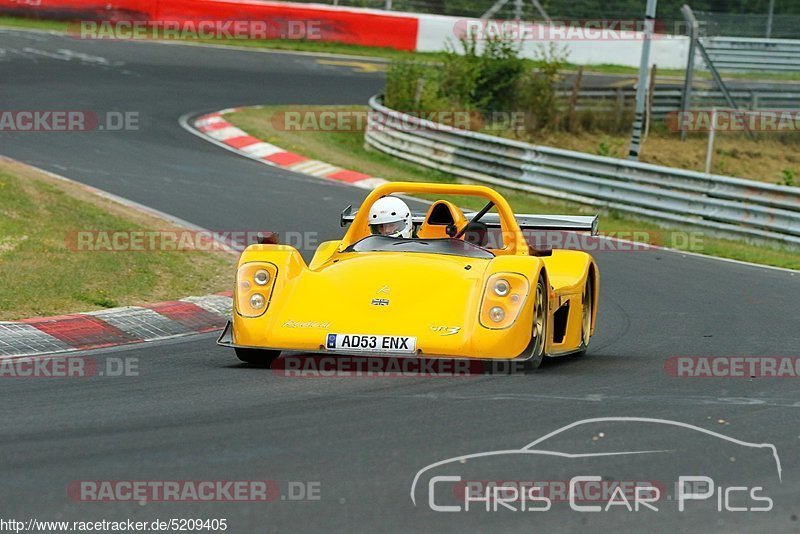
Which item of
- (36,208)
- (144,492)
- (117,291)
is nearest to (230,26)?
(36,208)

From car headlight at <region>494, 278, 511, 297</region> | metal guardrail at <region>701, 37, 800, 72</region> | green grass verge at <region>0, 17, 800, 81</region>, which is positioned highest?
metal guardrail at <region>701, 37, 800, 72</region>

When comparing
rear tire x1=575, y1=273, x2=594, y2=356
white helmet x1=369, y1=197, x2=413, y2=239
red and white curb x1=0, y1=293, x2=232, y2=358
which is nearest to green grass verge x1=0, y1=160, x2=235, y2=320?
red and white curb x1=0, y1=293, x2=232, y2=358

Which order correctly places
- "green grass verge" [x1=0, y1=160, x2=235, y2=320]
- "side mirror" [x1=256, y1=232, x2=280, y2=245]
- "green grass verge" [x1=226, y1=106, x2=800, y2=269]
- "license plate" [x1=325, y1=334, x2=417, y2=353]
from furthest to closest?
1. "green grass verge" [x1=226, y1=106, x2=800, y2=269]
2. "green grass verge" [x1=0, y1=160, x2=235, y2=320]
3. "side mirror" [x1=256, y1=232, x2=280, y2=245]
4. "license plate" [x1=325, y1=334, x2=417, y2=353]

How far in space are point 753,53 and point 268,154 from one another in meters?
13.1

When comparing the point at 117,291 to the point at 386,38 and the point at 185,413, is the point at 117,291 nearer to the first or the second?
the point at 185,413

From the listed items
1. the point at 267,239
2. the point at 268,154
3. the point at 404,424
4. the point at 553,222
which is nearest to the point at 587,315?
the point at 553,222

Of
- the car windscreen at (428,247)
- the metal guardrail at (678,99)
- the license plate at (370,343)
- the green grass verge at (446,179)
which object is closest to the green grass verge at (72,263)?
the car windscreen at (428,247)

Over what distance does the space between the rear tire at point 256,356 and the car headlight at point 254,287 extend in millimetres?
266

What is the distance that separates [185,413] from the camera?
657cm

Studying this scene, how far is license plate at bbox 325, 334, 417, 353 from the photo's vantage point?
7.68 metres

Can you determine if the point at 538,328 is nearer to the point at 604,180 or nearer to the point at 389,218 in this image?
the point at 389,218

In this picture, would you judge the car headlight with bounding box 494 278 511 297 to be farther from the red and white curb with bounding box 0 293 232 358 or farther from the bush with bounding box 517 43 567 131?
the bush with bounding box 517 43 567 131

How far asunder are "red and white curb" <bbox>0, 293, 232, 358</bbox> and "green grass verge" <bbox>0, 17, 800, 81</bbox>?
21751 mm

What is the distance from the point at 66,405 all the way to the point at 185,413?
0.65 meters
